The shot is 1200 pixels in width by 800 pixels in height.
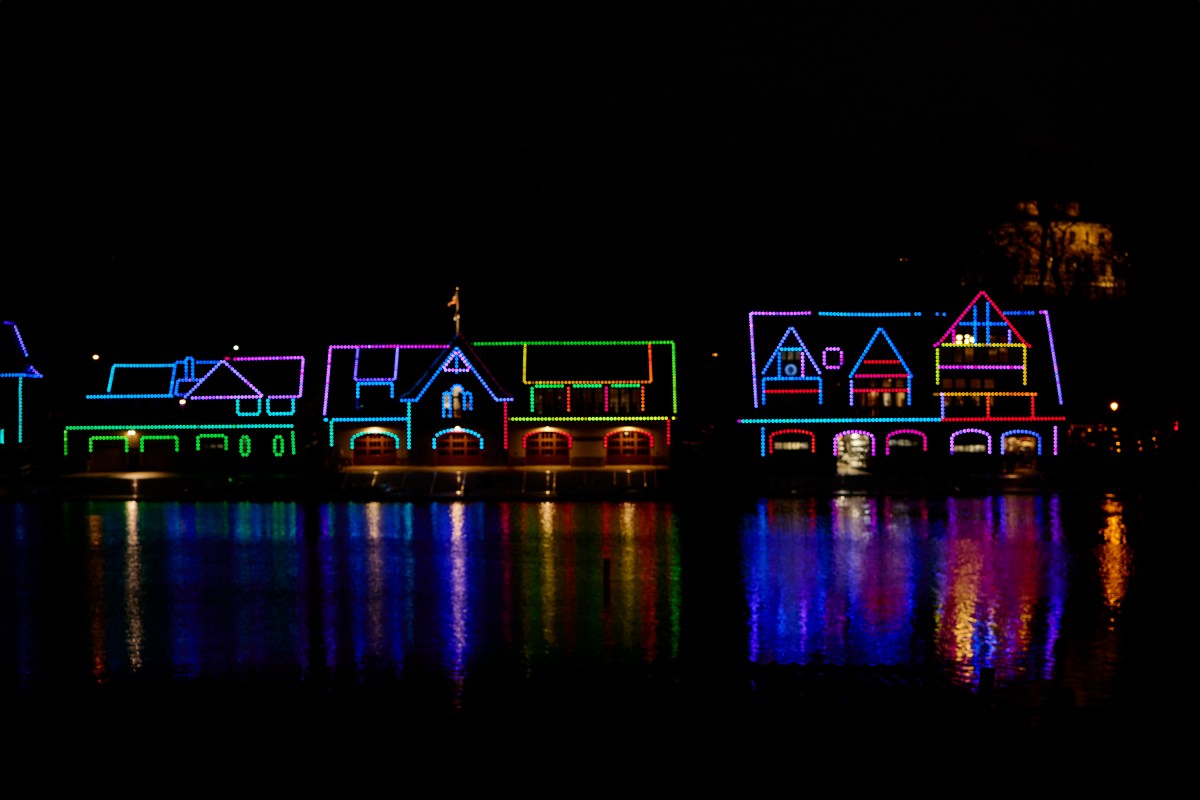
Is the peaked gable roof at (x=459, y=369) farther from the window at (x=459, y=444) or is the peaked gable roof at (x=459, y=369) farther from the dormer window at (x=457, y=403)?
the window at (x=459, y=444)

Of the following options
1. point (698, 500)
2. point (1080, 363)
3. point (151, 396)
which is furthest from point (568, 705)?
point (1080, 363)

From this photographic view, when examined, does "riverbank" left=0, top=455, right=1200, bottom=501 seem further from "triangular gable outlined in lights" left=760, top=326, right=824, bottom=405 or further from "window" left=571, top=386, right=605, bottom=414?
"triangular gable outlined in lights" left=760, top=326, right=824, bottom=405

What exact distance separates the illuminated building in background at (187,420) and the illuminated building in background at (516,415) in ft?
8.31

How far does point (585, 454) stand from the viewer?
180 ft

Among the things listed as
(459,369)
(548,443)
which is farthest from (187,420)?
(548,443)

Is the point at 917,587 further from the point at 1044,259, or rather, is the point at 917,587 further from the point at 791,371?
the point at 1044,259

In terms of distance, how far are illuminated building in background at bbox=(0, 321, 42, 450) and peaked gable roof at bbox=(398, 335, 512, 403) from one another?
53.9 feet

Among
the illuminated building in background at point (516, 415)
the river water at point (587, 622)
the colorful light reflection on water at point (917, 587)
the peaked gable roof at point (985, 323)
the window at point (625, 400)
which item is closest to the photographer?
the river water at point (587, 622)

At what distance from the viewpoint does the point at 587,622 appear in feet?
63.0

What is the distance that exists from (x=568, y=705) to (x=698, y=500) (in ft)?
101

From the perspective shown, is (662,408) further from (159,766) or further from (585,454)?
(159,766)

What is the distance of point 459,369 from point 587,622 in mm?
36001

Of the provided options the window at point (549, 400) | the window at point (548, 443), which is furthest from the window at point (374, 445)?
the window at point (549, 400)

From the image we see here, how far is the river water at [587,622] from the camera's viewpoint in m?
13.7
